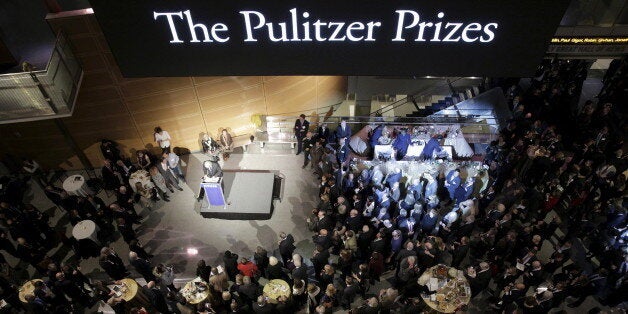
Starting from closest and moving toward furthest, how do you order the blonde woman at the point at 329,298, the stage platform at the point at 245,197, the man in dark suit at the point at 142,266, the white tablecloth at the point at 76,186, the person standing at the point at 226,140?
the blonde woman at the point at 329,298 < the man in dark suit at the point at 142,266 < the white tablecloth at the point at 76,186 < the stage platform at the point at 245,197 < the person standing at the point at 226,140

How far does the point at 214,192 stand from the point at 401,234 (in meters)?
5.04

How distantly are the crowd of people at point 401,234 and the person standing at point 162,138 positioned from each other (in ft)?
0.14

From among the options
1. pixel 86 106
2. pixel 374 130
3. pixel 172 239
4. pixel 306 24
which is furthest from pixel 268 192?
pixel 306 24

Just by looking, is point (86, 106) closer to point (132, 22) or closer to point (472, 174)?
point (132, 22)

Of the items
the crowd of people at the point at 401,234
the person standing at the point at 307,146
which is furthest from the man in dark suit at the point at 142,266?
the person standing at the point at 307,146

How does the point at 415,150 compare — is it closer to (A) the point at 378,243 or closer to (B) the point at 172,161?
(A) the point at 378,243

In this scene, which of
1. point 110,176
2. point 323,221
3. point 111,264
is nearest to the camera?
point 111,264

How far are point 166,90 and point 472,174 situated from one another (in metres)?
9.13

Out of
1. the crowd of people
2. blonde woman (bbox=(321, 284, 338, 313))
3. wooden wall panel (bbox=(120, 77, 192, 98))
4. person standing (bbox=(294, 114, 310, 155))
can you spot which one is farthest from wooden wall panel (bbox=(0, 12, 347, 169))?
blonde woman (bbox=(321, 284, 338, 313))

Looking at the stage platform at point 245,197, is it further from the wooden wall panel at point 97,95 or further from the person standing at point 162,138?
the wooden wall panel at point 97,95

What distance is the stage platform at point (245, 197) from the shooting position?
483 inches

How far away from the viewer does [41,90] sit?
9555 mm

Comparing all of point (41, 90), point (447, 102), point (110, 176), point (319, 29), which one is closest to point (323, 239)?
point (319, 29)

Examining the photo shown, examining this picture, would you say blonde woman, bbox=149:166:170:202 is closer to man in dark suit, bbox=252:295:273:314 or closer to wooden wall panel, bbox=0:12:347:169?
wooden wall panel, bbox=0:12:347:169
